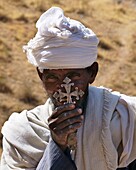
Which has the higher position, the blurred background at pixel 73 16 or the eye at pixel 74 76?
the eye at pixel 74 76

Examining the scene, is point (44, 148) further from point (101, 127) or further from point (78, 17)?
point (78, 17)

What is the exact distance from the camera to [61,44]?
2.92 m

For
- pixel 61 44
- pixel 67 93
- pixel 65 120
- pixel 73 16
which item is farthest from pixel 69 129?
pixel 73 16

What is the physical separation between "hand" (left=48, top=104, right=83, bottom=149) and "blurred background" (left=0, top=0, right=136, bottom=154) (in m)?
6.27

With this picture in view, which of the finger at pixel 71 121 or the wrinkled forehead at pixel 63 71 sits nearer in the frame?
the finger at pixel 71 121

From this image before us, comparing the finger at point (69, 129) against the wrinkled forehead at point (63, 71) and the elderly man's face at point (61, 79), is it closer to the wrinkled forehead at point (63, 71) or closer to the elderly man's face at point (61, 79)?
the elderly man's face at point (61, 79)

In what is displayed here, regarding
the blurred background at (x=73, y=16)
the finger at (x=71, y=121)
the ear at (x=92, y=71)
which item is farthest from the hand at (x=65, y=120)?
the blurred background at (x=73, y=16)

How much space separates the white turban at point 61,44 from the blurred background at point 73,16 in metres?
5.89

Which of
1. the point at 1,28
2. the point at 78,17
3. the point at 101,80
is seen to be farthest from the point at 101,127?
the point at 78,17

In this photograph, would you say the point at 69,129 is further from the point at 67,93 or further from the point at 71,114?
the point at 67,93

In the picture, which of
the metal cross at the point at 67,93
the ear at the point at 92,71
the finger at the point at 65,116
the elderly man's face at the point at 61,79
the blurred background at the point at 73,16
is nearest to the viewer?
the finger at the point at 65,116

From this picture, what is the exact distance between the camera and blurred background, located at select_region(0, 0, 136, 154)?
32.6 feet

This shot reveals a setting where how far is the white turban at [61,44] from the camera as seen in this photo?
2.91m

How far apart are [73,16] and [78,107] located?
→ 10769 millimetres
